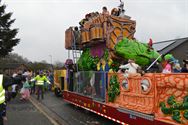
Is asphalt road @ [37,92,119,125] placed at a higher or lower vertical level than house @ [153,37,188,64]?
lower

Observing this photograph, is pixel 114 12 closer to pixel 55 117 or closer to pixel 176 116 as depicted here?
pixel 55 117

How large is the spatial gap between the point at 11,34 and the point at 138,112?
3300cm

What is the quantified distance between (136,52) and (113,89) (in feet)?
6.29

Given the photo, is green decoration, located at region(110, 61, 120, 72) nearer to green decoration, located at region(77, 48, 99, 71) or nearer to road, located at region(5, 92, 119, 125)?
green decoration, located at region(77, 48, 99, 71)

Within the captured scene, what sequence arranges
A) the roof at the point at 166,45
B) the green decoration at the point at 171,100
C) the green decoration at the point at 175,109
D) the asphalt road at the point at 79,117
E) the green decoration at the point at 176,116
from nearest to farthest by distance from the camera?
1. the green decoration at the point at 175,109
2. the green decoration at the point at 176,116
3. the green decoration at the point at 171,100
4. the asphalt road at the point at 79,117
5. the roof at the point at 166,45

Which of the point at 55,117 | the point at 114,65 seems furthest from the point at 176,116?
the point at 55,117

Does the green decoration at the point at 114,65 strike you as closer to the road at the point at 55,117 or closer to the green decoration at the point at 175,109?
the road at the point at 55,117

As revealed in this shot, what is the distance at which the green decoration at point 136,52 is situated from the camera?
1086 cm

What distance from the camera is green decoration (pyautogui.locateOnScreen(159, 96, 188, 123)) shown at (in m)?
6.17

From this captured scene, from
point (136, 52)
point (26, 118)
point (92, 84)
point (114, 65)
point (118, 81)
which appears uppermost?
point (136, 52)

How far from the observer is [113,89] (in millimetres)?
9547

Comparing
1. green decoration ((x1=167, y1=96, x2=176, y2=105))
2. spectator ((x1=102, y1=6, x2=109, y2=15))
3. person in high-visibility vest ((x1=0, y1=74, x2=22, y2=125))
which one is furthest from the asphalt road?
green decoration ((x1=167, y1=96, x2=176, y2=105))

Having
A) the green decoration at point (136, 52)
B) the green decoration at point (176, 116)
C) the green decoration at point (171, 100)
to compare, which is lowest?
the green decoration at point (176, 116)

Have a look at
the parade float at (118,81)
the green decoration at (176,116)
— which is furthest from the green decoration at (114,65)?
Answer: the green decoration at (176,116)
